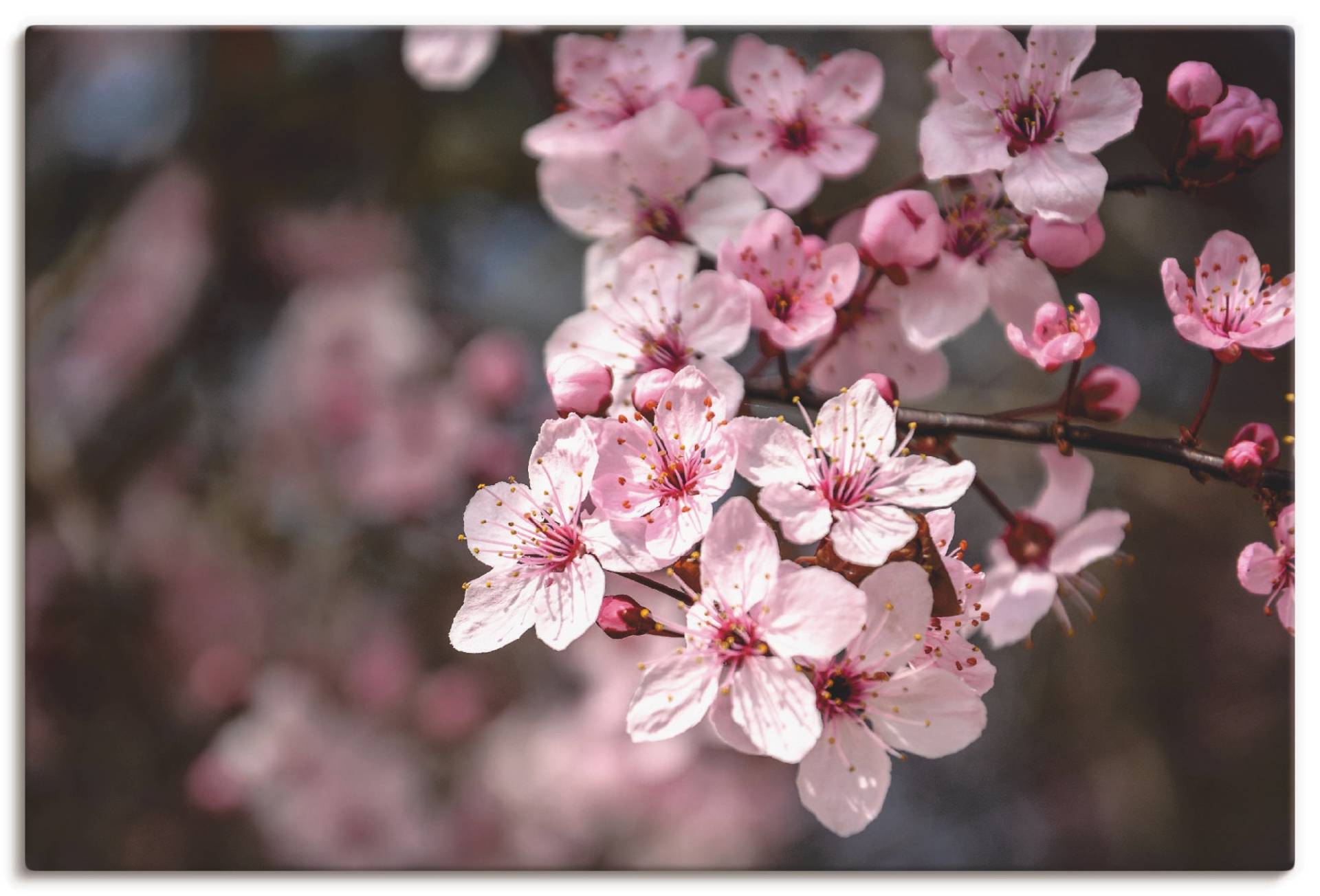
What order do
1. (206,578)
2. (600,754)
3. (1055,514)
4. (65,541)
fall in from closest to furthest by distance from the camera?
(1055,514)
(65,541)
(600,754)
(206,578)

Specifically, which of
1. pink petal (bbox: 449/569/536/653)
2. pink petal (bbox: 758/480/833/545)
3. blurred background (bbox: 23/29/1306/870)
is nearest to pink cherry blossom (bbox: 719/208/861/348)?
pink petal (bbox: 758/480/833/545)

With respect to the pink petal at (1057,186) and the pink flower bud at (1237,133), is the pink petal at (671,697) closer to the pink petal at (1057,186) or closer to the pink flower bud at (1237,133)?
the pink petal at (1057,186)

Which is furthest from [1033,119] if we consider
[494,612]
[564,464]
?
[494,612]

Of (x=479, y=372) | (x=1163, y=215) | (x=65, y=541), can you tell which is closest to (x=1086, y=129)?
(x=1163, y=215)

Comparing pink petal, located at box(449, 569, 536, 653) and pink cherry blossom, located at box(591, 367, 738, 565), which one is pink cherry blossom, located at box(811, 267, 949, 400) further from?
pink petal, located at box(449, 569, 536, 653)

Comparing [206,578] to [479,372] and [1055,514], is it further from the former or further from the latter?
[1055,514]

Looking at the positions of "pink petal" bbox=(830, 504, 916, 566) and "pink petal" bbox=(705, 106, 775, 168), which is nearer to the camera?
"pink petal" bbox=(830, 504, 916, 566)
